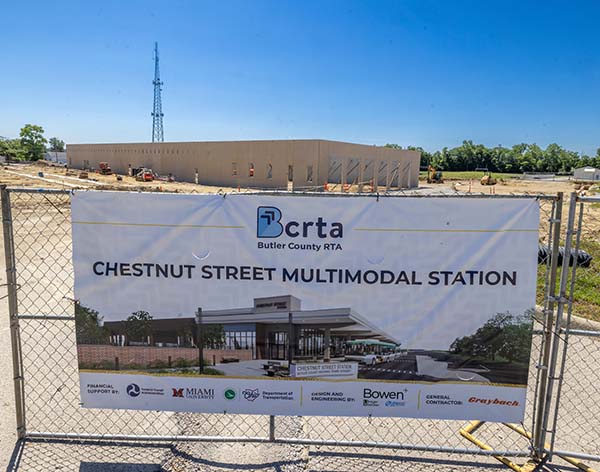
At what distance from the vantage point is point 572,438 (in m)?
3.72

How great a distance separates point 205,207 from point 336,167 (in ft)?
135

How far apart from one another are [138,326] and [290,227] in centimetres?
147

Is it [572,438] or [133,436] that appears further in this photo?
[572,438]

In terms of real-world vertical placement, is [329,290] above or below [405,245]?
below

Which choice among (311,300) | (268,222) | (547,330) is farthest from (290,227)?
(547,330)

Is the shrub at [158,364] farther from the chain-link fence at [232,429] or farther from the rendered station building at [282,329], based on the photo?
the chain-link fence at [232,429]

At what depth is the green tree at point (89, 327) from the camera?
3.41m

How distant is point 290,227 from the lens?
3266 millimetres

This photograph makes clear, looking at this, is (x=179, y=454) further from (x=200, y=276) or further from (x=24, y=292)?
(x=24, y=292)

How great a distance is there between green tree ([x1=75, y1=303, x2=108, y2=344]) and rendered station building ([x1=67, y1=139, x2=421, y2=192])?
1213 inches

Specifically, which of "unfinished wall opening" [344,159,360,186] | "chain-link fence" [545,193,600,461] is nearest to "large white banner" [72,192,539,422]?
"chain-link fence" [545,193,600,461]

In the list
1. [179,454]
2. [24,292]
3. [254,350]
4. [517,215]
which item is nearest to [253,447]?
[179,454]

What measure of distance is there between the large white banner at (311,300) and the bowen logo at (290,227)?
0.4 inches

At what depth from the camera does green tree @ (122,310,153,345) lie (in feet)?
11.1
